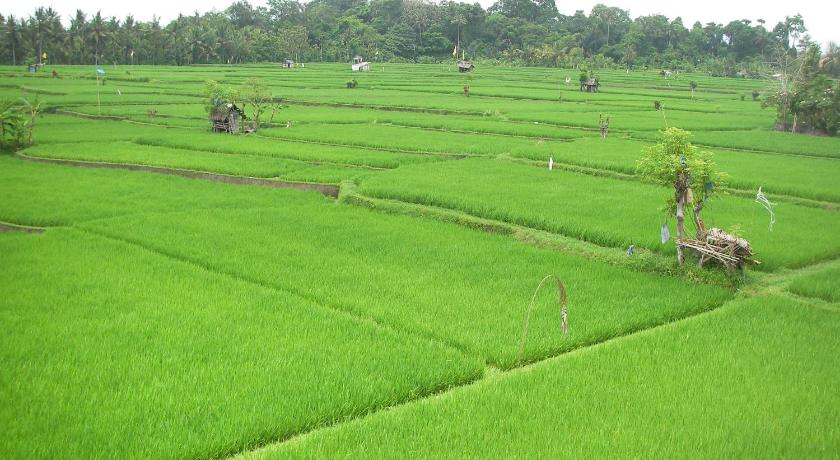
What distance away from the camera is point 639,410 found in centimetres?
486

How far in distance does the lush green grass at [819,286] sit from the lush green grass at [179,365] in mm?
4168

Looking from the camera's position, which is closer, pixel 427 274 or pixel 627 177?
pixel 427 274

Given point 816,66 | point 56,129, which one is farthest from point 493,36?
point 56,129

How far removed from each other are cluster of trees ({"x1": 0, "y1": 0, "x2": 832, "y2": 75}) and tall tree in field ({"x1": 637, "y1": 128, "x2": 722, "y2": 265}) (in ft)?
161

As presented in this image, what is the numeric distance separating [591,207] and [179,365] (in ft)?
24.2

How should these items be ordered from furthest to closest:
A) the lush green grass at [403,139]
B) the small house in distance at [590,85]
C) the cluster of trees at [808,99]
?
1. the small house in distance at [590,85]
2. the cluster of trees at [808,99]
3. the lush green grass at [403,139]

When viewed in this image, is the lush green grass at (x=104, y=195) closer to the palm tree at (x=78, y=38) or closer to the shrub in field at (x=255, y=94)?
the shrub in field at (x=255, y=94)

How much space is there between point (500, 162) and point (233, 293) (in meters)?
9.56

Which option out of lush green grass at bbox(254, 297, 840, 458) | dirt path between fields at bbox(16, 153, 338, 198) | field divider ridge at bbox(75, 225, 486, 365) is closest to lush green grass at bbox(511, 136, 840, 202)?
dirt path between fields at bbox(16, 153, 338, 198)

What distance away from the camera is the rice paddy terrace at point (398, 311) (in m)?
4.55

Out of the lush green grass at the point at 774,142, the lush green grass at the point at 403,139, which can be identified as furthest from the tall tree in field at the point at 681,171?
the lush green grass at the point at 774,142

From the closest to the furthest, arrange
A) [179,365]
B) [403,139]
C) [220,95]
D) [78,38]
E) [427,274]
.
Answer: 1. [179,365]
2. [427,274]
3. [403,139]
4. [220,95]
5. [78,38]

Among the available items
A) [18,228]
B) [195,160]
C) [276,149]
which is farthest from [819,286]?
[276,149]

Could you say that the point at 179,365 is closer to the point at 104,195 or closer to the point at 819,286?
the point at 819,286
